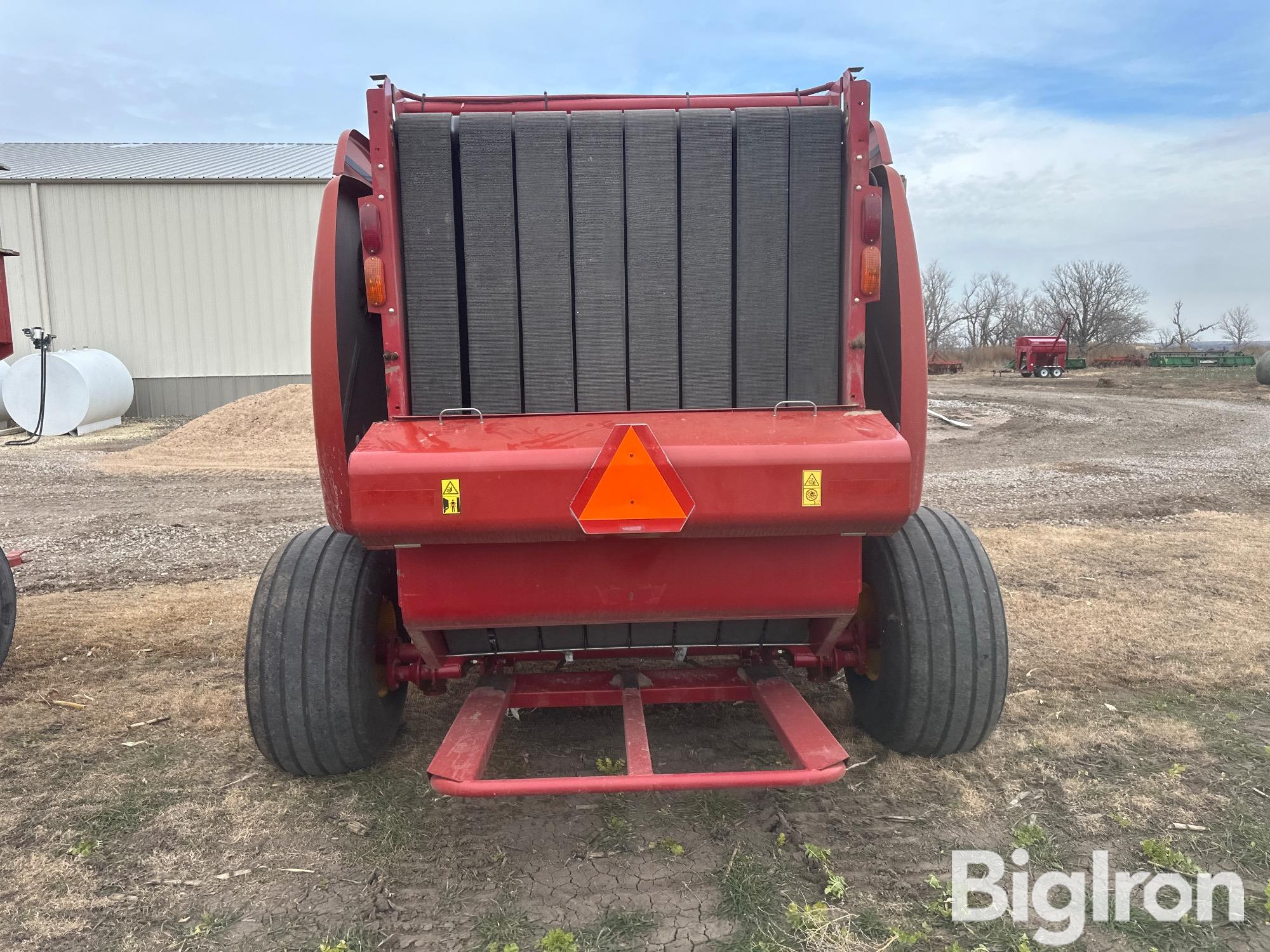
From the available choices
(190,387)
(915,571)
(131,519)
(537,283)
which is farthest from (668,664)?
(190,387)

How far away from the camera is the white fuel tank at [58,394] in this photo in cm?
1738

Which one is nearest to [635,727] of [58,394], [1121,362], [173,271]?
[58,394]

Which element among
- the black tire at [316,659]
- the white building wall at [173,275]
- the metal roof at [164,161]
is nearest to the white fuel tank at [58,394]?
the white building wall at [173,275]

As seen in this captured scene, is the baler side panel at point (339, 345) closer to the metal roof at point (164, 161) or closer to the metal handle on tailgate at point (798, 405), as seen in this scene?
the metal handle on tailgate at point (798, 405)

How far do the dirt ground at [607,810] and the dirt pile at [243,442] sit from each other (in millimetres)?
7938

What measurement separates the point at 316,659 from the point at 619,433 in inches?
56.6

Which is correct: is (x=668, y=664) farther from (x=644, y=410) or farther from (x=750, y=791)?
(x=644, y=410)

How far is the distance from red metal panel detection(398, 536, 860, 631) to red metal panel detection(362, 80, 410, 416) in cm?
55

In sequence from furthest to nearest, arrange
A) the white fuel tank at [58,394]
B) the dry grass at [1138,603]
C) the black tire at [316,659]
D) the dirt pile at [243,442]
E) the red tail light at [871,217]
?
the white fuel tank at [58,394] → the dirt pile at [243,442] → the dry grass at [1138,603] → the black tire at [316,659] → the red tail light at [871,217]

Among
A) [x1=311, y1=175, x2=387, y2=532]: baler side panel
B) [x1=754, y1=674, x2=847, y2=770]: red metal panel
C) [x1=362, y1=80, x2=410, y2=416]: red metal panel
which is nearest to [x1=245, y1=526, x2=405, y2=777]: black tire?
[x1=311, y1=175, x2=387, y2=532]: baler side panel

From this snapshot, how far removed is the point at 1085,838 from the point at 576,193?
2693 mm

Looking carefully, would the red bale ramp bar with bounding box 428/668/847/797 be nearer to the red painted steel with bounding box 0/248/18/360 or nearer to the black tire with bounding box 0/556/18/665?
the black tire with bounding box 0/556/18/665

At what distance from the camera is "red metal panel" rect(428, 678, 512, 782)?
9.04 feet

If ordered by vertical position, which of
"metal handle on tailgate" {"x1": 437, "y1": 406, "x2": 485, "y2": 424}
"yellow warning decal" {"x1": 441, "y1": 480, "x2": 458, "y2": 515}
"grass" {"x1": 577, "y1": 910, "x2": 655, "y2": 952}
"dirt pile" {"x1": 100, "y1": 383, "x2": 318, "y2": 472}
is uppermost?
"metal handle on tailgate" {"x1": 437, "y1": 406, "x2": 485, "y2": 424}
